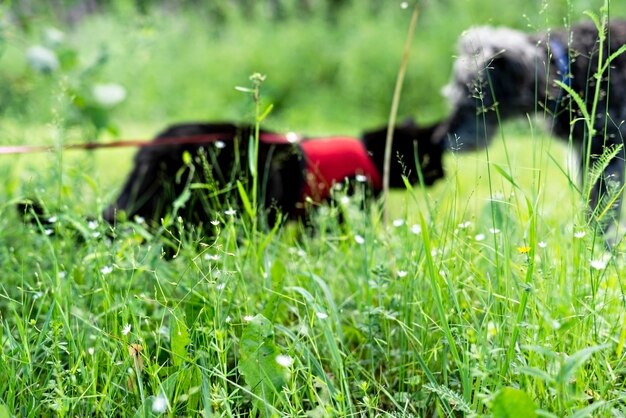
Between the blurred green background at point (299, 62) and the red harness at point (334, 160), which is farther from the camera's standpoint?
the blurred green background at point (299, 62)

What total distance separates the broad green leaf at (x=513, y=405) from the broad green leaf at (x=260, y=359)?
1.49ft

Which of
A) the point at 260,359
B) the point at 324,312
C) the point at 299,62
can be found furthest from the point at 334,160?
the point at 299,62

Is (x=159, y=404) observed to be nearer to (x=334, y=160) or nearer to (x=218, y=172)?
(x=218, y=172)

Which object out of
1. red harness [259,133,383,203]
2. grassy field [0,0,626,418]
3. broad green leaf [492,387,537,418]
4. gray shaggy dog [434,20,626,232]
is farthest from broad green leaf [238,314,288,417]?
gray shaggy dog [434,20,626,232]

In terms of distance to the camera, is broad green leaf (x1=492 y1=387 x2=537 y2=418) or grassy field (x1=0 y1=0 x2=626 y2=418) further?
grassy field (x1=0 y1=0 x2=626 y2=418)

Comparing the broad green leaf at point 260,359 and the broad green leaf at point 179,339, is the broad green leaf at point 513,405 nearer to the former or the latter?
the broad green leaf at point 260,359

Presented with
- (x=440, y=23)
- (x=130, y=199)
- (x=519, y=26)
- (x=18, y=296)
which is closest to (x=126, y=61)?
(x=440, y=23)

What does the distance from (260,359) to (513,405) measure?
522 mm

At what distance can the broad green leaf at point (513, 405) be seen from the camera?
3.60ft

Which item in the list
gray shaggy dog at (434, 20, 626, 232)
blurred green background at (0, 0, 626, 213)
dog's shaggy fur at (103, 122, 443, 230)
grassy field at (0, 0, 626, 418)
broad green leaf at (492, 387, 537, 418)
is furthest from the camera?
blurred green background at (0, 0, 626, 213)

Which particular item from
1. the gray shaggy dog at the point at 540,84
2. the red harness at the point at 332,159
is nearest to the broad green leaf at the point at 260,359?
the red harness at the point at 332,159

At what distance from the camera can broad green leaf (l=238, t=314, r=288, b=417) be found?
1383 mm

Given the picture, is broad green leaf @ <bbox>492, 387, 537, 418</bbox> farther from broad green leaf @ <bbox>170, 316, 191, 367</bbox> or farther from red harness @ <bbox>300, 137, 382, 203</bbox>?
red harness @ <bbox>300, 137, 382, 203</bbox>

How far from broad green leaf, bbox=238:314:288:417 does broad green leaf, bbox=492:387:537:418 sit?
17.9 inches
